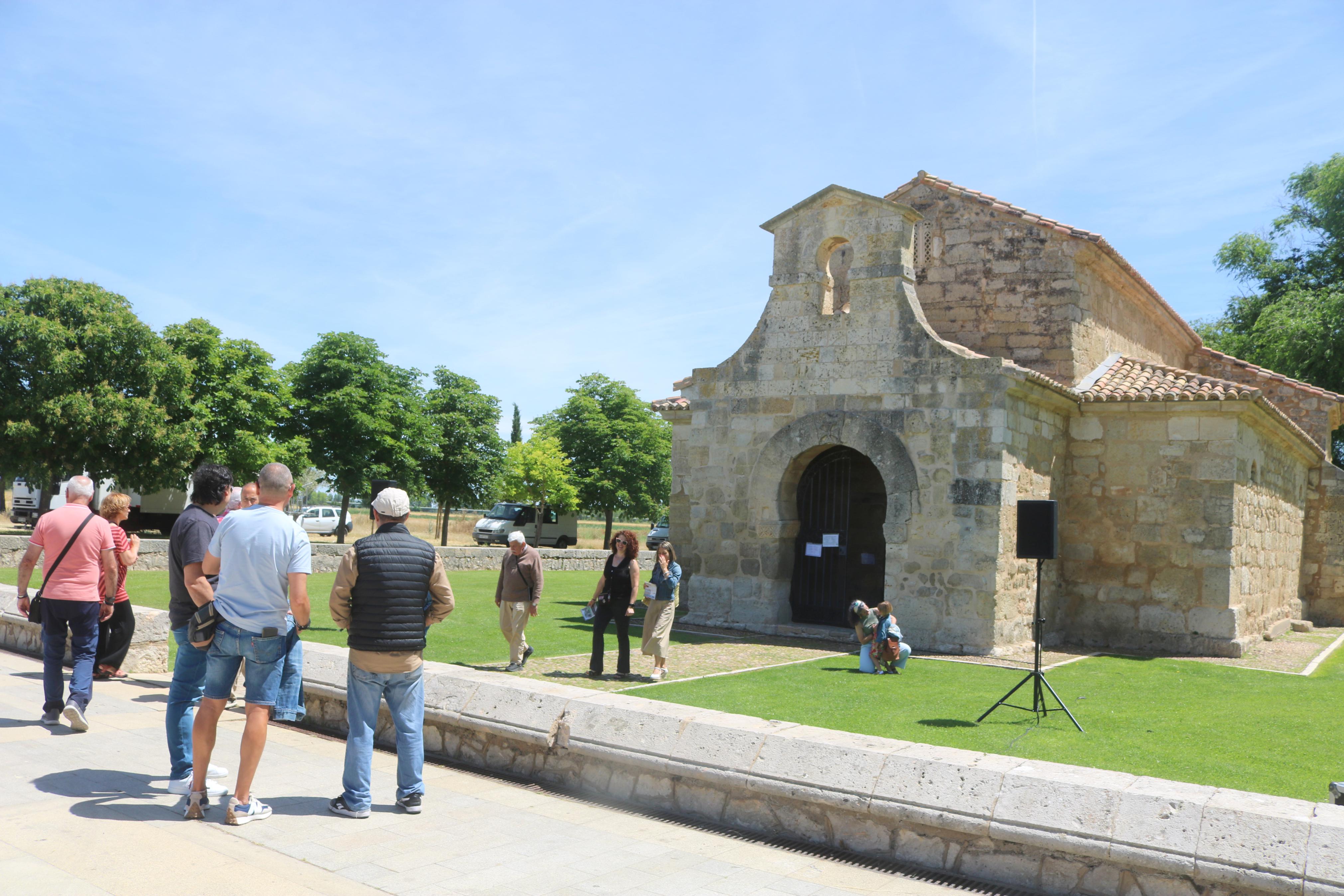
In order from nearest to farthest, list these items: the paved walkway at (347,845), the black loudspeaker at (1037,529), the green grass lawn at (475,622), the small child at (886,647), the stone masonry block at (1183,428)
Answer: the paved walkway at (347,845) → the black loudspeaker at (1037,529) → the small child at (886,647) → the green grass lawn at (475,622) → the stone masonry block at (1183,428)

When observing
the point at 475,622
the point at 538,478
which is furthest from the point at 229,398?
the point at 475,622

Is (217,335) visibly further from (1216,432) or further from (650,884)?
(650,884)

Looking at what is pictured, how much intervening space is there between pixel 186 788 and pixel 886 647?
25.6ft

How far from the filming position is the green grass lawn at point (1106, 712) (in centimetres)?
708

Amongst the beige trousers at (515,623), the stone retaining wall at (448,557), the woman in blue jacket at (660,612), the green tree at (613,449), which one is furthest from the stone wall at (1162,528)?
the green tree at (613,449)

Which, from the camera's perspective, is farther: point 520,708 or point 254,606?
point 520,708

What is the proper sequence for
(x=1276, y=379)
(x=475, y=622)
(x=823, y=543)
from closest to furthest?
(x=475, y=622) → (x=823, y=543) → (x=1276, y=379)

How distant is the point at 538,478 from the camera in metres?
41.1

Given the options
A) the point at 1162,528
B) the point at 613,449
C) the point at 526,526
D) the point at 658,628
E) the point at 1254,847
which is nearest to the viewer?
the point at 1254,847

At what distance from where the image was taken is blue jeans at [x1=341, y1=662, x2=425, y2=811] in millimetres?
5094

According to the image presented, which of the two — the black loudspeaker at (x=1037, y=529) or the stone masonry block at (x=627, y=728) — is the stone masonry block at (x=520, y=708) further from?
the black loudspeaker at (x=1037, y=529)

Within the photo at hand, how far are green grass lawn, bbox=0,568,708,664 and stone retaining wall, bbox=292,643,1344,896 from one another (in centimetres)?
388

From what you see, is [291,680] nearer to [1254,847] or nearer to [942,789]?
[942,789]

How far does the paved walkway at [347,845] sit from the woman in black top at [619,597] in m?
4.12
